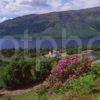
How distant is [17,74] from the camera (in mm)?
40094

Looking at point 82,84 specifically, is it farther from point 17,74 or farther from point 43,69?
point 17,74

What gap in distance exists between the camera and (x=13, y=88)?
39219mm

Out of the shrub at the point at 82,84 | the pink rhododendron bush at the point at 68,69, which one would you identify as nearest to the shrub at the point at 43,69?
the pink rhododendron bush at the point at 68,69

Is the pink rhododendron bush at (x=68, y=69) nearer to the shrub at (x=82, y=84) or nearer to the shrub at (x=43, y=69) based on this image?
the shrub at (x=82, y=84)

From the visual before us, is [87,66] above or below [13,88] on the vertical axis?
above

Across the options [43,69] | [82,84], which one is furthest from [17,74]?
[82,84]

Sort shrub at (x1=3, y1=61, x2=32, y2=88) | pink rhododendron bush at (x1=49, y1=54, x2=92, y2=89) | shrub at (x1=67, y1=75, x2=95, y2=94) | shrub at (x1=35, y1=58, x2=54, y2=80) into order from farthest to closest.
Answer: shrub at (x1=3, y1=61, x2=32, y2=88) → shrub at (x1=35, y1=58, x2=54, y2=80) → pink rhododendron bush at (x1=49, y1=54, x2=92, y2=89) → shrub at (x1=67, y1=75, x2=95, y2=94)

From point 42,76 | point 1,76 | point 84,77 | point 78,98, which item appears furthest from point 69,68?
point 1,76

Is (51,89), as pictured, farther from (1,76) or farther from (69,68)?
(1,76)

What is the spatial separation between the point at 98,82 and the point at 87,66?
3.09 feet

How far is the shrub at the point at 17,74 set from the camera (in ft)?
130

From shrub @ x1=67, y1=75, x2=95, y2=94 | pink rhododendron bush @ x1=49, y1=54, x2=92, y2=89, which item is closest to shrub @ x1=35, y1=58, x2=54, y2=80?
pink rhododendron bush @ x1=49, y1=54, x2=92, y2=89

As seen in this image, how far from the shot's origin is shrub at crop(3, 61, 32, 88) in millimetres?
39500

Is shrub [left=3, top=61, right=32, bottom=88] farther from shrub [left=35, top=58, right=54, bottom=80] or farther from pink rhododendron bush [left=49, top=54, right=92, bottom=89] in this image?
pink rhododendron bush [left=49, top=54, right=92, bottom=89]
